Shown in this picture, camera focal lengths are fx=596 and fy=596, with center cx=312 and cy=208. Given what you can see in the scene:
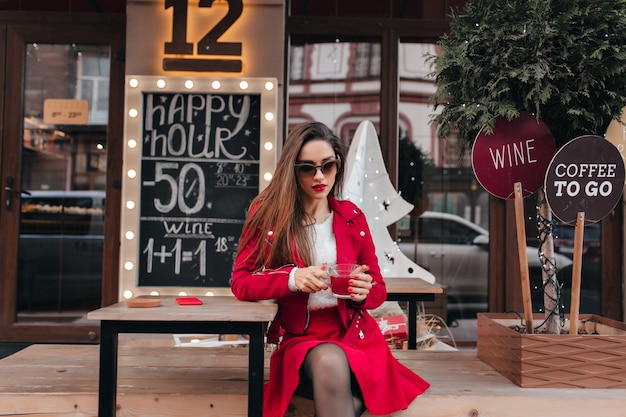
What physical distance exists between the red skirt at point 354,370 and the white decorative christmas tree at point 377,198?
5.65ft

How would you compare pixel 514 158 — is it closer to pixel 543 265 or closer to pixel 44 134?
pixel 543 265

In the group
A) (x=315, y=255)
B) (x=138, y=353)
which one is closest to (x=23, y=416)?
(x=138, y=353)

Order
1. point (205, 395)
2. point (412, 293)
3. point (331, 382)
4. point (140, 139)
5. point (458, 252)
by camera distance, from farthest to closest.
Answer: point (458, 252) → point (140, 139) → point (412, 293) → point (205, 395) → point (331, 382)

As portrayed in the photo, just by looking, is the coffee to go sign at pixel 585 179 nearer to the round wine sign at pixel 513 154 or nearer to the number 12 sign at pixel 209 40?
the round wine sign at pixel 513 154

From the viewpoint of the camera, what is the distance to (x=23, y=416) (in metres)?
2.07

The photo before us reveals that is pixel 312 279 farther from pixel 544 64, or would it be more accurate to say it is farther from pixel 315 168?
pixel 544 64

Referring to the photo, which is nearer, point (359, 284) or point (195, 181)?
point (359, 284)

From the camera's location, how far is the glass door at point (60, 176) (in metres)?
4.29

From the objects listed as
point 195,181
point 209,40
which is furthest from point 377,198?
point 209,40

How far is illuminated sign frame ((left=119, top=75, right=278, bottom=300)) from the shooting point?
12.1 ft

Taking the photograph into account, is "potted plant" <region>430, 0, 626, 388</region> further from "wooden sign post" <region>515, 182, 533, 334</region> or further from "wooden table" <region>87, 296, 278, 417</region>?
"wooden table" <region>87, 296, 278, 417</region>

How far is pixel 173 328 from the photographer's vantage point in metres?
1.89

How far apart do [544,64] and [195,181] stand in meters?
2.25

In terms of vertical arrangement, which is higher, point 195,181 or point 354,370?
point 195,181
